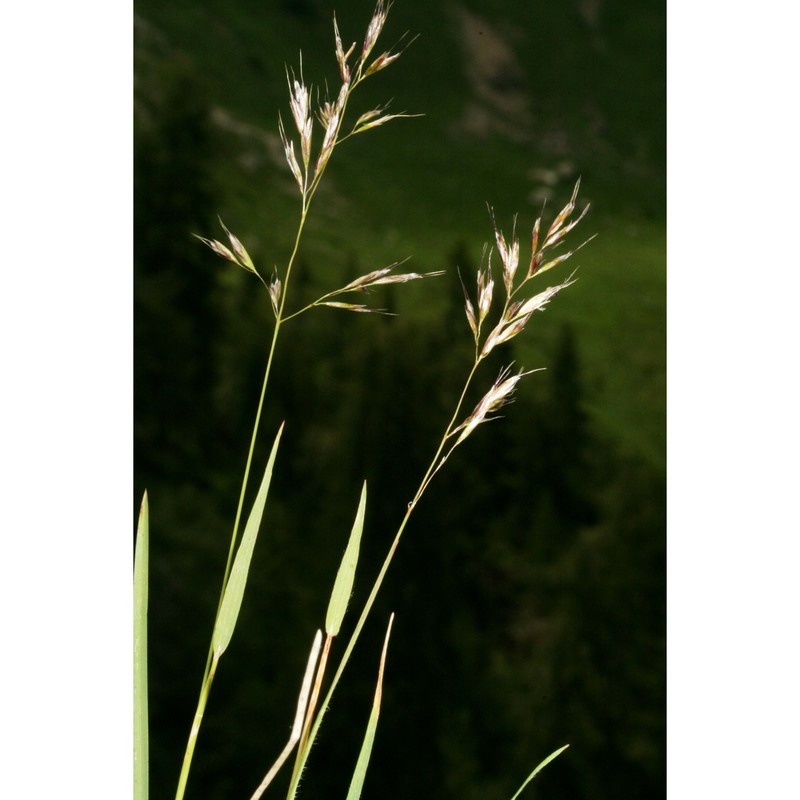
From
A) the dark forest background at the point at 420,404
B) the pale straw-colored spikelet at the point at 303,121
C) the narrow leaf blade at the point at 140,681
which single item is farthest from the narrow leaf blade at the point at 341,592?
the dark forest background at the point at 420,404

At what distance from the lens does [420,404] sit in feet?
3.54

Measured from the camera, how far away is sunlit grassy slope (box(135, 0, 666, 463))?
3.52 feet

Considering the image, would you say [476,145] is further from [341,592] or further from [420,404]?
[341,592]

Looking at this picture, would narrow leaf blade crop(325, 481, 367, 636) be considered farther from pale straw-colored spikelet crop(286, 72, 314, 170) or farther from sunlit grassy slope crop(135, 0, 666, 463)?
sunlit grassy slope crop(135, 0, 666, 463)

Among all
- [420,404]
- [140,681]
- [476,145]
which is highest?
[476,145]

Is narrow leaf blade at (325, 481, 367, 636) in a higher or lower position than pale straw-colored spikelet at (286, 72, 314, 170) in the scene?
lower

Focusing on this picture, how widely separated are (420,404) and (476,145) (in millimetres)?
386

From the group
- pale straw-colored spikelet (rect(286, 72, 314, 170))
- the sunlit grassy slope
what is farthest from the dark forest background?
pale straw-colored spikelet (rect(286, 72, 314, 170))

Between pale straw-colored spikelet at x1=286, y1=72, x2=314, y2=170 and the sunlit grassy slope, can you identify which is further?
the sunlit grassy slope

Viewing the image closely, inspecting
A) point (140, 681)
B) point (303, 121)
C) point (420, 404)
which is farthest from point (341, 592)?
point (420, 404)

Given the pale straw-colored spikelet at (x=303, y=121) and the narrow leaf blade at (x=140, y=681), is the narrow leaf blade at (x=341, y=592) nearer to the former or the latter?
the narrow leaf blade at (x=140, y=681)

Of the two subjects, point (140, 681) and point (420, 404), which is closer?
point (140, 681)
